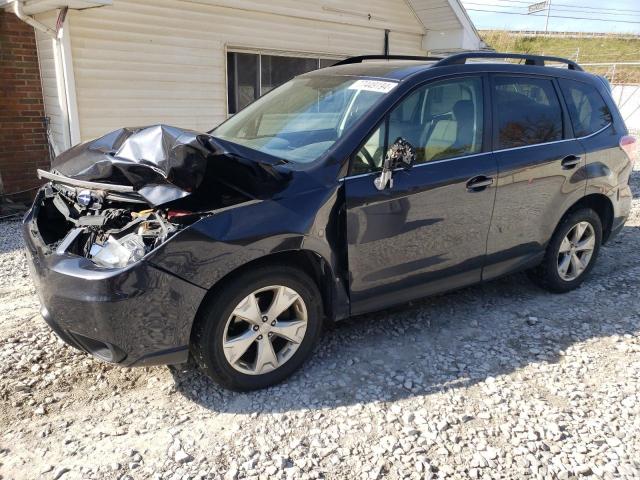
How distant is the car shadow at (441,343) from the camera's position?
3.14 metres

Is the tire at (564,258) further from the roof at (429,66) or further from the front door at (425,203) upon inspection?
the roof at (429,66)

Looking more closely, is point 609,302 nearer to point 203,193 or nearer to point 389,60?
point 389,60

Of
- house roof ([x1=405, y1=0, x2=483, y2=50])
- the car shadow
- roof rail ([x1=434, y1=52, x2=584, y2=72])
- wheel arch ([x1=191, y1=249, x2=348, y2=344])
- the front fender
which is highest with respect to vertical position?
house roof ([x1=405, y1=0, x2=483, y2=50])

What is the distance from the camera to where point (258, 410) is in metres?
2.97

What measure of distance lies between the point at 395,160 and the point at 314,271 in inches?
32.1

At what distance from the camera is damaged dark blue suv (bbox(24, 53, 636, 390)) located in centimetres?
271

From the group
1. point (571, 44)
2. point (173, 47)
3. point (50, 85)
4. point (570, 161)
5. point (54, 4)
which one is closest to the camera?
point (570, 161)

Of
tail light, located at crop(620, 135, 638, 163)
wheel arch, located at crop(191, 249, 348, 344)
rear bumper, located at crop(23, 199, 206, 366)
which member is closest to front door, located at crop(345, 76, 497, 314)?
wheel arch, located at crop(191, 249, 348, 344)

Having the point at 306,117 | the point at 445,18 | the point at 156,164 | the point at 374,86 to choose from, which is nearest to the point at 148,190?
the point at 156,164

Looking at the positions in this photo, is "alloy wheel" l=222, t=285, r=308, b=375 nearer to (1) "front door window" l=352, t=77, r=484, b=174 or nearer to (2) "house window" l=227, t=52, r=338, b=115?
(1) "front door window" l=352, t=77, r=484, b=174

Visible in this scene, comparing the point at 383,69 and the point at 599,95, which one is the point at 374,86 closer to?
the point at 383,69

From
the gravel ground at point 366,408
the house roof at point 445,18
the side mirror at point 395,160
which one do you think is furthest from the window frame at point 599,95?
the house roof at point 445,18

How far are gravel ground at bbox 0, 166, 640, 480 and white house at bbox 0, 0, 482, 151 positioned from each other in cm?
367

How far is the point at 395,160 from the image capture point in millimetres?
3160
